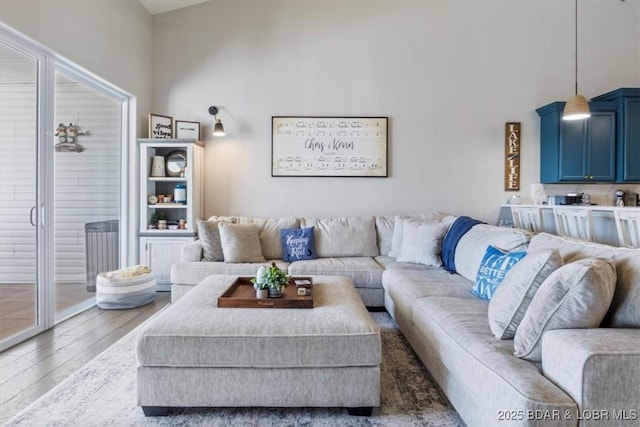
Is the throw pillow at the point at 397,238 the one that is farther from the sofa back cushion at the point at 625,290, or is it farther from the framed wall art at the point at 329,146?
the sofa back cushion at the point at 625,290

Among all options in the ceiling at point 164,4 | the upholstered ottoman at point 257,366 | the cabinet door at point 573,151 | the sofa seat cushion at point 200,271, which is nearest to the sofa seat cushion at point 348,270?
the sofa seat cushion at point 200,271

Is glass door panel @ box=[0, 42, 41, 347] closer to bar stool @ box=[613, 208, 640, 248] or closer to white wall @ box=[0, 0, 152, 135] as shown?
white wall @ box=[0, 0, 152, 135]

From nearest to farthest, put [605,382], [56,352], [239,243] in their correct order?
[605,382], [56,352], [239,243]

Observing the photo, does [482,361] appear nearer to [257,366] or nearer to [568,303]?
[568,303]

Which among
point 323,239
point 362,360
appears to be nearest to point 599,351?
point 362,360

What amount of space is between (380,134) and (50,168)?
3367 mm

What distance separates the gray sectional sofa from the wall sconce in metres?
2.60

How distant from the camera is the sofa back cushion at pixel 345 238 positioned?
398cm

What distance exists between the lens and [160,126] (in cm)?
434

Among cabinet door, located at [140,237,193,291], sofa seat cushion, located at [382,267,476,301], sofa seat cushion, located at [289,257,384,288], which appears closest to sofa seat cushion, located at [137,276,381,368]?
sofa seat cushion, located at [382,267,476,301]

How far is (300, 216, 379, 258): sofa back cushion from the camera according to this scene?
398 cm

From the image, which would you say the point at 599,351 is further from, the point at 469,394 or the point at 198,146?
the point at 198,146

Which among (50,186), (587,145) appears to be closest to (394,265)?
(587,145)

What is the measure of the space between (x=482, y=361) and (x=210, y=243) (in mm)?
2885
